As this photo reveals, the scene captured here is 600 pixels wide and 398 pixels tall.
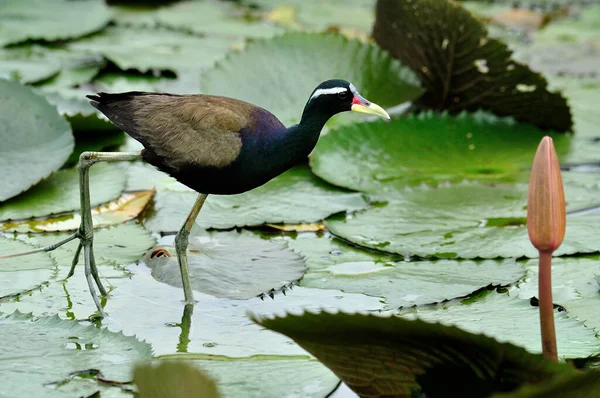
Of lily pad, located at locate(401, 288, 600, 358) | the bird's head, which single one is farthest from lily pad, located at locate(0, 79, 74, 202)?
lily pad, located at locate(401, 288, 600, 358)

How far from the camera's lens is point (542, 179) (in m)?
1.62

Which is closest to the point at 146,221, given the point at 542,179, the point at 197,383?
the point at 197,383

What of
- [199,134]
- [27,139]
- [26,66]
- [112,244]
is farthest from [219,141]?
[26,66]

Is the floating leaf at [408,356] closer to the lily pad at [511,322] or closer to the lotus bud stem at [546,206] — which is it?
the lotus bud stem at [546,206]

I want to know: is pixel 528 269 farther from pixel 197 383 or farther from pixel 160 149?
pixel 197 383

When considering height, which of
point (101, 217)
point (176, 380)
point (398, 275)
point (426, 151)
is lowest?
point (101, 217)

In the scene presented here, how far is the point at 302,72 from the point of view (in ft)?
13.5

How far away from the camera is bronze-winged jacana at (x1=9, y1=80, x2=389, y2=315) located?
258 centimetres

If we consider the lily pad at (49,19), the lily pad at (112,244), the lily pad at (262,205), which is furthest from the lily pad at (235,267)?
the lily pad at (49,19)

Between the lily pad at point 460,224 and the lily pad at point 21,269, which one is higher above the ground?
the lily pad at point 460,224

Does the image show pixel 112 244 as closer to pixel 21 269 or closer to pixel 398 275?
pixel 21 269

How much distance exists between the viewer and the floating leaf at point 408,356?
166cm

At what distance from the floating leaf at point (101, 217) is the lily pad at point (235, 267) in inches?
13.6

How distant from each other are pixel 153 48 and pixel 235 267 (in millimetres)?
2880
